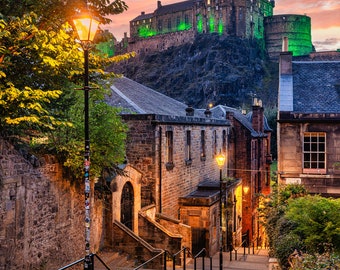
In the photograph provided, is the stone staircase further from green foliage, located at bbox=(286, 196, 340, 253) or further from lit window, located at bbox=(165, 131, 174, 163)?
lit window, located at bbox=(165, 131, 174, 163)

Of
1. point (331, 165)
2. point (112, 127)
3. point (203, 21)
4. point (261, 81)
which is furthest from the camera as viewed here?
point (203, 21)

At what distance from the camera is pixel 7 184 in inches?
442

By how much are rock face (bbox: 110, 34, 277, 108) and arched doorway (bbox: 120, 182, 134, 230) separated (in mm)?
82665

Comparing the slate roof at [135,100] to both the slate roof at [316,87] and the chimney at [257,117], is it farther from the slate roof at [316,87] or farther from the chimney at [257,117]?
the chimney at [257,117]

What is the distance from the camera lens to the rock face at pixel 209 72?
105 metres

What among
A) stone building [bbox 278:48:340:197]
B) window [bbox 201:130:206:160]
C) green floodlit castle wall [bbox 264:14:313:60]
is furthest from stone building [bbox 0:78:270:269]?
green floodlit castle wall [bbox 264:14:313:60]

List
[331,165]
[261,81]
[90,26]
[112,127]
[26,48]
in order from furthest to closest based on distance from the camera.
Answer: [261,81]
[331,165]
[112,127]
[26,48]
[90,26]

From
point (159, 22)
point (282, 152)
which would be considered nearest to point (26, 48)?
point (282, 152)

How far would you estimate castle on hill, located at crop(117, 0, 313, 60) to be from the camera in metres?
121

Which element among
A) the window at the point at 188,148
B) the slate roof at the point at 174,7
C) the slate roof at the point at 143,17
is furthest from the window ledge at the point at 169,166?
the slate roof at the point at 143,17

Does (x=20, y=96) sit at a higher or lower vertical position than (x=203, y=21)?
lower

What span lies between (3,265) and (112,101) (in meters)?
13.3

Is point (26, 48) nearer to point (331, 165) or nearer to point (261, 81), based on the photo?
point (331, 165)

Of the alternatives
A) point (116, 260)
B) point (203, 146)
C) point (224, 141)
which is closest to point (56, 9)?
point (116, 260)
